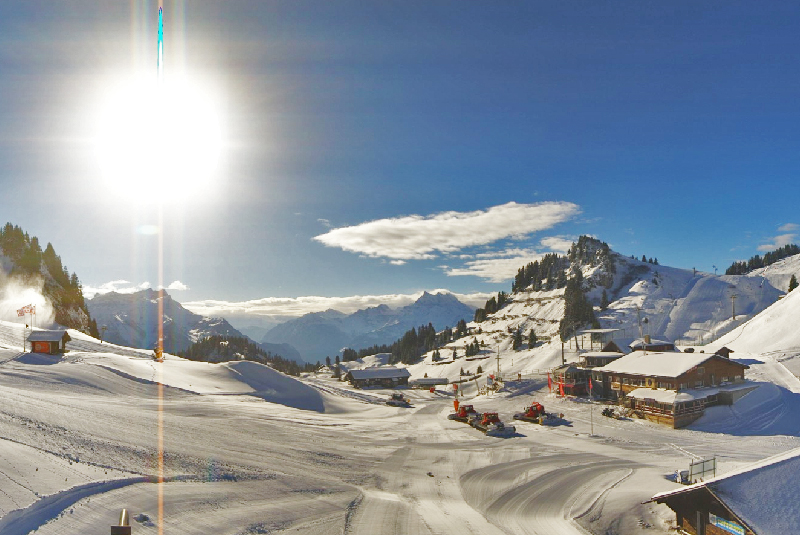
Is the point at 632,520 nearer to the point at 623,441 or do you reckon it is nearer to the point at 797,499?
the point at 797,499

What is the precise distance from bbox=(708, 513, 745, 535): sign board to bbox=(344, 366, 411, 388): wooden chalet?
95155 millimetres

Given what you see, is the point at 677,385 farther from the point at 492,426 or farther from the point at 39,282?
the point at 39,282

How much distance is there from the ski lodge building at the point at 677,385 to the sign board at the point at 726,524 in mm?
36872

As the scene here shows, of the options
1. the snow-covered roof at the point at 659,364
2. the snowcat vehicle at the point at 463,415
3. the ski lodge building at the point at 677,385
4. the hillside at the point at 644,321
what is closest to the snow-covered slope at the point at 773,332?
the hillside at the point at 644,321

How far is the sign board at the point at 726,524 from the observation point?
1818 cm

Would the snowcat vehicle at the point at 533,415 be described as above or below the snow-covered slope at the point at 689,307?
below

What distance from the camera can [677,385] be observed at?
55906mm

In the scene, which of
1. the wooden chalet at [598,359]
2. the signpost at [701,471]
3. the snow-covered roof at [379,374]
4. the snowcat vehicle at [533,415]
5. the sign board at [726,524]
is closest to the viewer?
the sign board at [726,524]

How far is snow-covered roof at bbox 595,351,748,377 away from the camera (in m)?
57.4

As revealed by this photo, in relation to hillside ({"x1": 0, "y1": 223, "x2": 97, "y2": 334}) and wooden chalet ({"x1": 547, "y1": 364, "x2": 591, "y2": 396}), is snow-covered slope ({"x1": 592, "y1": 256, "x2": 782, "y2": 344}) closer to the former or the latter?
wooden chalet ({"x1": 547, "y1": 364, "x2": 591, "y2": 396})

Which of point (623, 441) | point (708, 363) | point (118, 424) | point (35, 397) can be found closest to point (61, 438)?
point (118, 424)

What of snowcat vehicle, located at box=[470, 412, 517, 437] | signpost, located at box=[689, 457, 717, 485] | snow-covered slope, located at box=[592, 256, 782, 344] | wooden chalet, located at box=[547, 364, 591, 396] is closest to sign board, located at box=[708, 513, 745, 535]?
signpost, located at box=[689, 457, 717, 485]

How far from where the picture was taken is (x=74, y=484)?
19891 millimetres

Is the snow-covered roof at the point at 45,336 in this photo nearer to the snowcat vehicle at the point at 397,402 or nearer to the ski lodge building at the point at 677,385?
the snowcat vehicle at the point at 397,402
